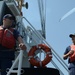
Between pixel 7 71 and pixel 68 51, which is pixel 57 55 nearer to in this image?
pixel 68 51

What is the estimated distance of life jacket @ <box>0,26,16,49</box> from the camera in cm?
600

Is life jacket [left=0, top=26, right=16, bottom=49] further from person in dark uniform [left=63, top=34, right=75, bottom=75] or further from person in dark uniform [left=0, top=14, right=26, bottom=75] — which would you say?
person in dark uniform [left=63, top=34, right=75, bottom=75]

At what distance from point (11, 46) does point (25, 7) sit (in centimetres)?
719

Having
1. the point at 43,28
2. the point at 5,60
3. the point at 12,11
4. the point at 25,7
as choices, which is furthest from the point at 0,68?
the point at 25,7

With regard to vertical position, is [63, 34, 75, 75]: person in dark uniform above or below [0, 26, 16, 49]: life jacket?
below

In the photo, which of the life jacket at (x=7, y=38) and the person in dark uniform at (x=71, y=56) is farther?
the person in dark uniform at (x=71, y=56)

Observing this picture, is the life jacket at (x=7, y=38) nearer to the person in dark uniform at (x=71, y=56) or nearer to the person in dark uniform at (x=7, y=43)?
the person in dark uniform at (x=7, y=43)

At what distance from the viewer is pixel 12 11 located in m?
10.7

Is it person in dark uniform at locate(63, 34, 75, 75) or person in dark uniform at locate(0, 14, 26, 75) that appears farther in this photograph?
person in dark uniform at locate(63, 34, 75, 75)

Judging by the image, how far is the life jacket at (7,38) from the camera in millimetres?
6004

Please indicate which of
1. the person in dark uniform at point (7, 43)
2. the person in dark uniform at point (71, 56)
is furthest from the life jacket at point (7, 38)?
the person in dark uniform at point (71, 56)

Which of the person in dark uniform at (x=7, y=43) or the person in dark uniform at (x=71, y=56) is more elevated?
the person in dark uniform at (x=7, y=43)

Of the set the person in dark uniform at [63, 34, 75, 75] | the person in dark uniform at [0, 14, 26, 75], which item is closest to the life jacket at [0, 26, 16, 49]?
the person in dark uniform at [0, 14, 26, 75]

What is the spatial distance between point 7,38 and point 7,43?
3.8 inches
